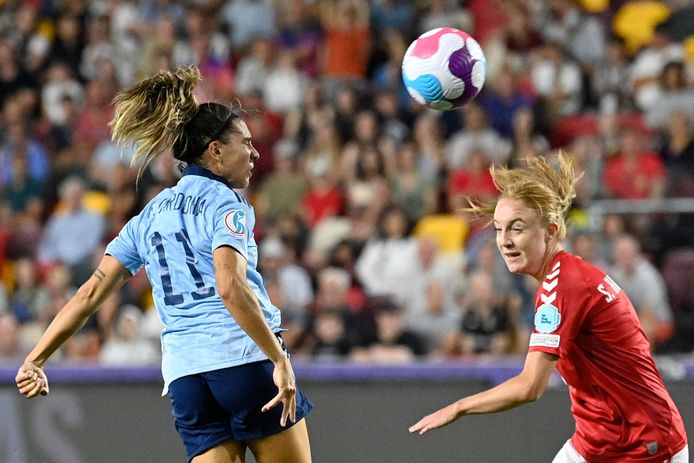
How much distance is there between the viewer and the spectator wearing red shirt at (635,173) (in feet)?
34.3

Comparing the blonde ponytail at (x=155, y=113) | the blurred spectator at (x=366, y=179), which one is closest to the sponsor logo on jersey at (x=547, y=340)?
the blonde ponytail at (x=155, y=113)

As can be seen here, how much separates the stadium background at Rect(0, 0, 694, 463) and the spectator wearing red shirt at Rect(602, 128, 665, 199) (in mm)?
19

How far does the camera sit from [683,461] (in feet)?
14.9

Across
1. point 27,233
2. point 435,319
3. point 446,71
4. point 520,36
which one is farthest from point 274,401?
point 520,36

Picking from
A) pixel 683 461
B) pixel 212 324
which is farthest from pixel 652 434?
pixel 212 324

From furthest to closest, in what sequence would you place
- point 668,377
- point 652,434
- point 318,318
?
point 318,318 → point 668,377 → point 652,434

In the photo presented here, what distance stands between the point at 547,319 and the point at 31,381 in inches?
81.8

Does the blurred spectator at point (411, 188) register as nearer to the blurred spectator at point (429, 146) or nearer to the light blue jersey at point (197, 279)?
the blurred spectator at point (429, 146)

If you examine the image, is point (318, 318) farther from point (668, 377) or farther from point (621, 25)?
point (621, 25)

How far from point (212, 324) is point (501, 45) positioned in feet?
27.2

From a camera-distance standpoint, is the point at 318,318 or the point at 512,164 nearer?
the point at 318,318

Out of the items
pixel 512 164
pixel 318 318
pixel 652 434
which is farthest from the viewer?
pixel 512 164

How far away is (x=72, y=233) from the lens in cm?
1159

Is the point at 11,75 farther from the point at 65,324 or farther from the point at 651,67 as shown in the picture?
the point at 65,324
